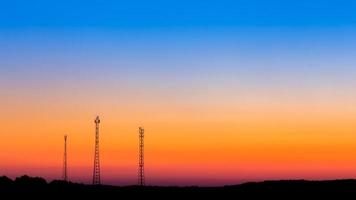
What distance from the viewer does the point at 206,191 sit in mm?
80875

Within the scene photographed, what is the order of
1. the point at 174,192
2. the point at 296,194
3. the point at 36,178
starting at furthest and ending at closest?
the point at 36,178 → the point at 174,192 → the point at 296,194

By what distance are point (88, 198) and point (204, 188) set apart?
→ 50.4ft

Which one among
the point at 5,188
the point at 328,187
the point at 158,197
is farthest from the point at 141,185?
the point at 328,187

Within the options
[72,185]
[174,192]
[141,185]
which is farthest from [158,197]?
[72,185]

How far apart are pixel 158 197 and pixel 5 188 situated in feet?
72.7

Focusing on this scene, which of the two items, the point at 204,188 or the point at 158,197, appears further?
the point at 204,188

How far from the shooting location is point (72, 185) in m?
89.8

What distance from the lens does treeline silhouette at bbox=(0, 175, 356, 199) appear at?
76306 millimetres

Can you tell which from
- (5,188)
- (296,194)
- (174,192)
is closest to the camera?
(296,194)

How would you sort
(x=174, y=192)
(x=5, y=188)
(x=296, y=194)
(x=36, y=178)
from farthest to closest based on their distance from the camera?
1. (x=36, y=178)
2. (x=5, y=188)
3. (x=174, y=192)
4. (x=296, y=194)

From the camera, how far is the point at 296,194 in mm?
75750

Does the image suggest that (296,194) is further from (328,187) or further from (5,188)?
(5,188)

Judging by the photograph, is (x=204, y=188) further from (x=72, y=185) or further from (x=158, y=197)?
(x=72, y=185)

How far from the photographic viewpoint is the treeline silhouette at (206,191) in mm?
76306
